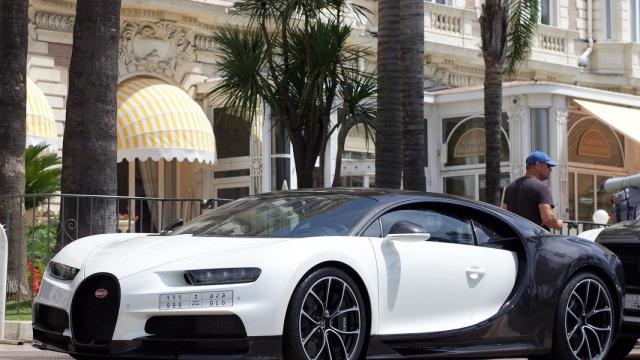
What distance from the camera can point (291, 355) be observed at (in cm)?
745

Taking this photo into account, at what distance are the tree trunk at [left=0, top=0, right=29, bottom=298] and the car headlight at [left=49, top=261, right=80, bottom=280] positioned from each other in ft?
17.5

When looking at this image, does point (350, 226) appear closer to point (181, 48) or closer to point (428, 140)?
point (181, 48)

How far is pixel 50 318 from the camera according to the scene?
7953 millimetres

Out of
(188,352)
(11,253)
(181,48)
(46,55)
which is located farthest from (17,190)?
(181,48)

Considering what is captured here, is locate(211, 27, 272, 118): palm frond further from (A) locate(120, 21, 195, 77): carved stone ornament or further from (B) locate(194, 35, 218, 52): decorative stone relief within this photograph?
(B) locate(194, 35, 218, 52): decorative stone relief

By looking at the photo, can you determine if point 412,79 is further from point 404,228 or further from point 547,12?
point 547,12

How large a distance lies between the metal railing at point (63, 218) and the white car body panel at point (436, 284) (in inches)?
170

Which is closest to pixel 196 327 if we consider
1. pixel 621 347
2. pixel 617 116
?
pixel 621 347

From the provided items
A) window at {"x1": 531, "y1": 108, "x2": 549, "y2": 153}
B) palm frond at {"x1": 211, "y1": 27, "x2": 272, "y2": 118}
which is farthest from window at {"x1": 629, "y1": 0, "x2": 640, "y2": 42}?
palm frond at {"x1": 211, "y1": 27, "x2": 272, "y2": 118}

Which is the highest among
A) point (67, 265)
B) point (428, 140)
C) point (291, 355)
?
point (428, 140)

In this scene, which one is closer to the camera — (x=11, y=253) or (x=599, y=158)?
(x=11, y=253)

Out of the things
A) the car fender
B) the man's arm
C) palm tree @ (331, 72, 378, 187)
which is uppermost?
palm tree @ (331, 72, 378, 187)

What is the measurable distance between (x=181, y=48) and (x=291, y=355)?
18.7 metres

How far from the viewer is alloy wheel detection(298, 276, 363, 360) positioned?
7613 mm
